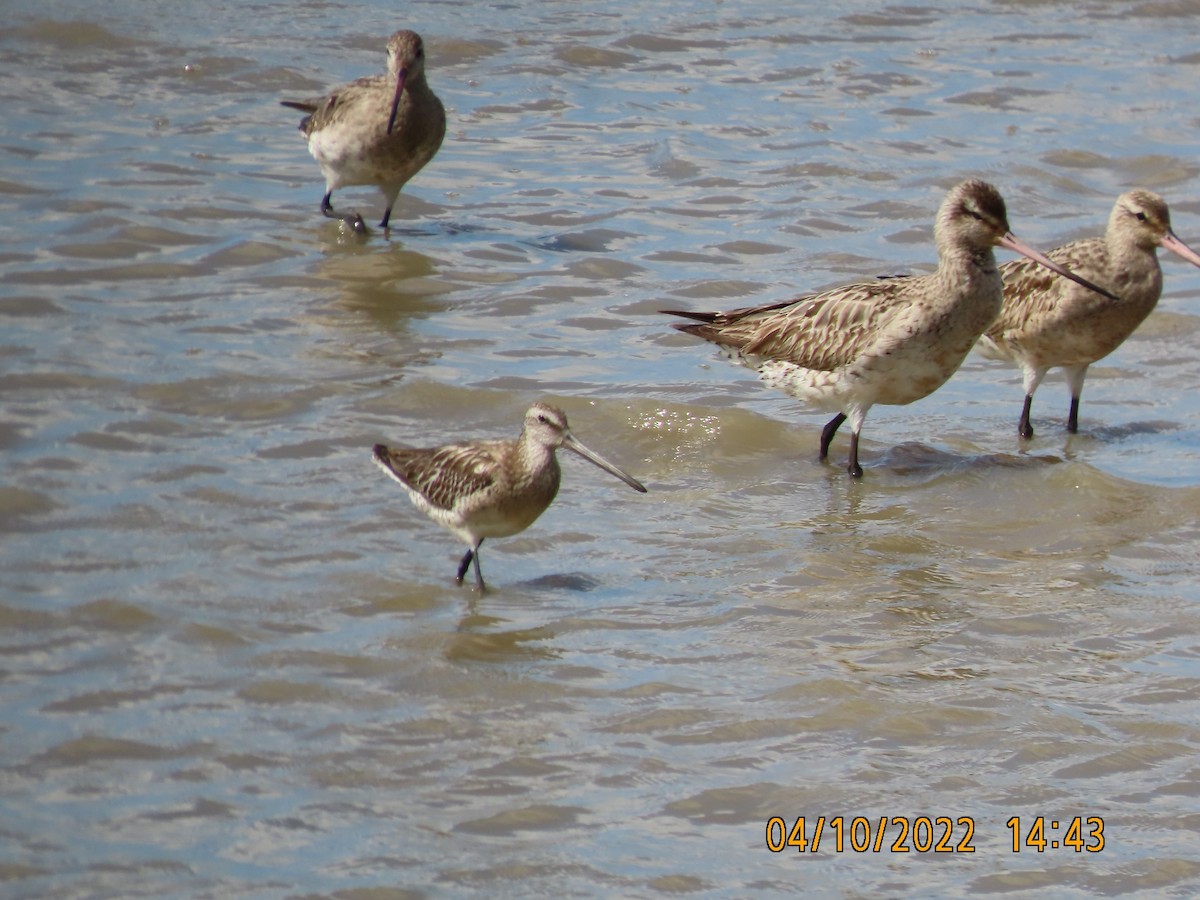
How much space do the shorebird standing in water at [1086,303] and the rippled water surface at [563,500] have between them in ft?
1.03

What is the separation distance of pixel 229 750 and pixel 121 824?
20.3 inches

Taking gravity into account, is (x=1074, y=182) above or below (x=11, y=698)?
above

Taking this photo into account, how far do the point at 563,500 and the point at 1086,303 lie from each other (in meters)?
2.58

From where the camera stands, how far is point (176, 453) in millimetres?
8328

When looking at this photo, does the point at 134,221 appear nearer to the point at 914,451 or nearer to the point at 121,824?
the point at 914,451

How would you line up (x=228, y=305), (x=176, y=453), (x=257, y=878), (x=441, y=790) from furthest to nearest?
(x=228, y=305), (x=176, y=453), (x=441, y=790), (x=257, y=878)

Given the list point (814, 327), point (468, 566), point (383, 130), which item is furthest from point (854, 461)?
point (383, 130)

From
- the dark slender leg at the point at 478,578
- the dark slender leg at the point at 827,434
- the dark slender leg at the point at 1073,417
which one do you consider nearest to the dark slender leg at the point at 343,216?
the dark slender leg at the point at 827,434

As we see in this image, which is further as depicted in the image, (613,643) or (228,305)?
(228,305)

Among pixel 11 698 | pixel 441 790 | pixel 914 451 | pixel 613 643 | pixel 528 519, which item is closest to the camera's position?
pixel 441 790

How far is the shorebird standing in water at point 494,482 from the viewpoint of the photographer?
719 centimetres

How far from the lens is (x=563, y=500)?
8.35 meters

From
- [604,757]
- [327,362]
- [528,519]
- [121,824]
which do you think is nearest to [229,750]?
[121,824]
